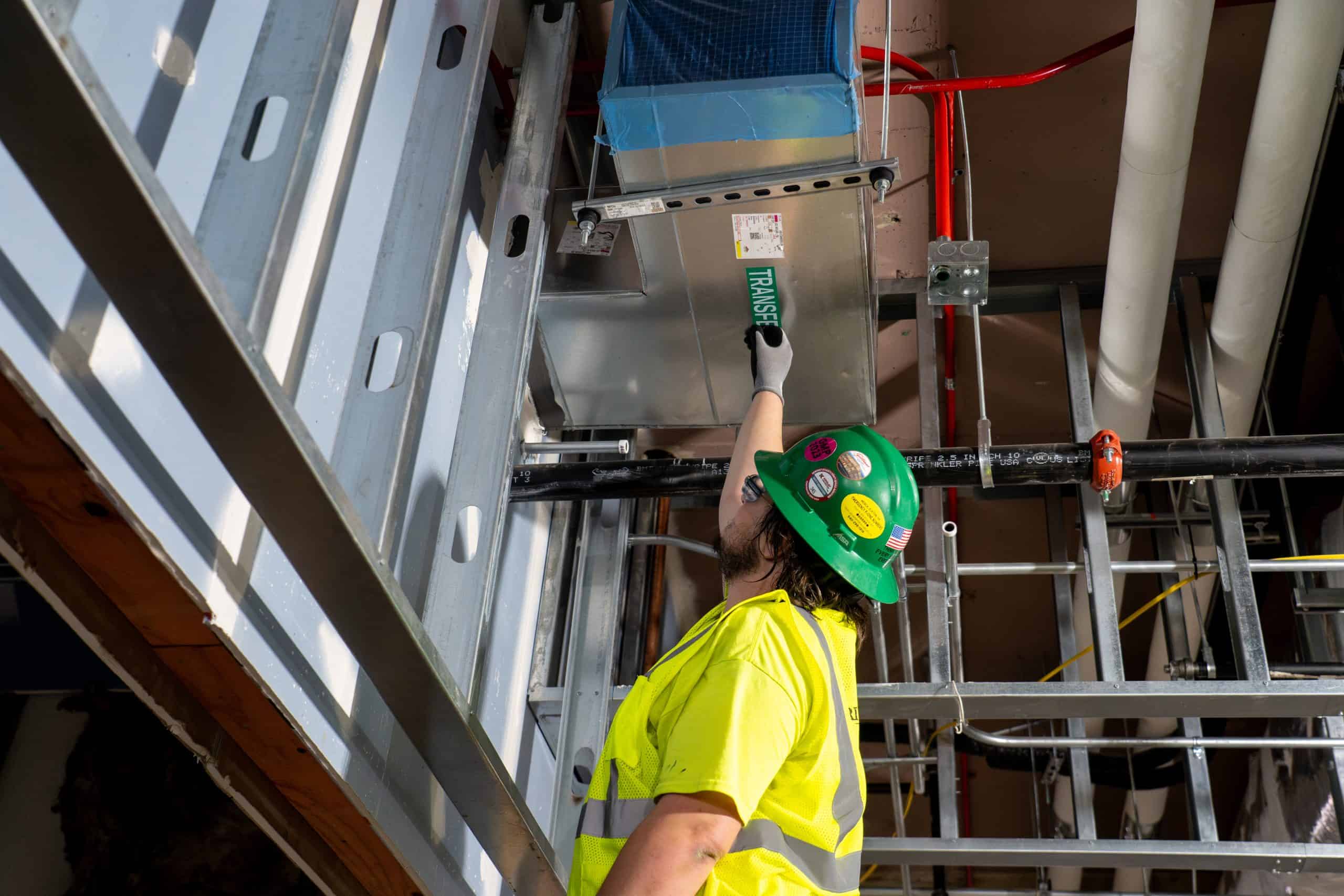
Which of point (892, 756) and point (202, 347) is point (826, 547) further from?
point (892, 756)

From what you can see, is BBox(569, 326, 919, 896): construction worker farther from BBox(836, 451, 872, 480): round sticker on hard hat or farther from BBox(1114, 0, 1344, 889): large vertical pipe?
BBox(1114, 0, 1344, 889): large vertical pipe

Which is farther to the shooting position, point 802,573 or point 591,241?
point 591,241

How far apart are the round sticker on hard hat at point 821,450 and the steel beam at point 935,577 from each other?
87 cm

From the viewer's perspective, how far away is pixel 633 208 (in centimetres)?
250

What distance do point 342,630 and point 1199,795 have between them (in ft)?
8.75

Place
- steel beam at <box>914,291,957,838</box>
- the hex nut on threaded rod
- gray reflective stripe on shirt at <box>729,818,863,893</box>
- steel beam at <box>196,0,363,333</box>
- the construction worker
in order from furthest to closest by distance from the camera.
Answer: steel beam at <box>914,291,957,838</box>, the hex nut on threaded rod, steel beam at <box>196,0,363,333</box>, gray reflective stripe on shirt at <box>729,818,863,893</box>, the construction worker

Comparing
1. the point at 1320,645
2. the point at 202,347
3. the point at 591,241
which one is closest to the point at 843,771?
the point at 202,347

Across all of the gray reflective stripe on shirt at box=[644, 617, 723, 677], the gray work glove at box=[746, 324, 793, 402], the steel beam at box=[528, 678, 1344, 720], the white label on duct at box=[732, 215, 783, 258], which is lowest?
the gray reflective stripe on shirt at box=[644, 617, 723, 677]

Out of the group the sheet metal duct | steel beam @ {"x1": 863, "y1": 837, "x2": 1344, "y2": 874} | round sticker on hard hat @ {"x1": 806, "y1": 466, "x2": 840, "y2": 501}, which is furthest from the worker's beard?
steel beam @ {"x1": 863, "y1": 837, "x2": 1344, "y2": 874}

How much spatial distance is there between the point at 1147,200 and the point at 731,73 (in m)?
1.17

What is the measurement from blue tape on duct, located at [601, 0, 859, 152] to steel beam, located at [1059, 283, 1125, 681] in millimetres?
1317

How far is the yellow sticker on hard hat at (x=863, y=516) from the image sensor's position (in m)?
1.90

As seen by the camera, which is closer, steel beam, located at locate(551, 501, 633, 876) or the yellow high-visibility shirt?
the yellow high-visibility shirt

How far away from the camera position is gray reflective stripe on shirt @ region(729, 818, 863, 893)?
1604 mm
